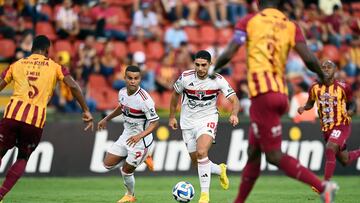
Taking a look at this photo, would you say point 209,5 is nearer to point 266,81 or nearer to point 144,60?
point 144,60

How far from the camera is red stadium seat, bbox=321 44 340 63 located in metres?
26.1

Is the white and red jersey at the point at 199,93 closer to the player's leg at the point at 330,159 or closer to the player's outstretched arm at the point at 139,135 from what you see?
the player's outstretched arm at the point at 139,135

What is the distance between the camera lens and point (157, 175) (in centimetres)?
1970

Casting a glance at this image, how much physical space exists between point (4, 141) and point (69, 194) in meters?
3.46

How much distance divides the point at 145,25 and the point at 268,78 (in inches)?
582

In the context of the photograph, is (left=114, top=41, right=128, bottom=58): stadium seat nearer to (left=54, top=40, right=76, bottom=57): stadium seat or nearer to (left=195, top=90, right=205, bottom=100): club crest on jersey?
(left=54, top=40, right=76, bottom=57): stadium seat

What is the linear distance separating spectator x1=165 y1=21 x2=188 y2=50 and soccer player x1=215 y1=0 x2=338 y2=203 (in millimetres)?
14343

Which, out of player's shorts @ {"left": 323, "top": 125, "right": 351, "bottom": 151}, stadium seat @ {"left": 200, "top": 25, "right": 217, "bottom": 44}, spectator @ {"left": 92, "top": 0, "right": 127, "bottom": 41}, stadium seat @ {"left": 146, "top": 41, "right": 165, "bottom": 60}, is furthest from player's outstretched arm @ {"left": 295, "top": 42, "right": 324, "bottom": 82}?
stadium seat @ {"left": 200, "top": 25, "right": 217, "bottom": 44}

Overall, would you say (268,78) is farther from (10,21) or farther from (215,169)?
(10,21)

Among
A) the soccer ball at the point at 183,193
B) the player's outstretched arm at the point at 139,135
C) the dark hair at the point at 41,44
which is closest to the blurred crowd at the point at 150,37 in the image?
the player's outstretched arm at the point at 139,135

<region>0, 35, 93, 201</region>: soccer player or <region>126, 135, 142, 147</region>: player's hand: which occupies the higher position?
<region>0, 35, 93, 201</region>: soccer player

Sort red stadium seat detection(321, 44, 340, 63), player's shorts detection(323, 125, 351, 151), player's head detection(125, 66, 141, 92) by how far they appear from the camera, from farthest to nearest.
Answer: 1. red stadium seat detection(321, 44, 340, 63)
2. player's shorts detection(323, 125, 351, 151)
3. player's head detection(125, 66, 141, 92)

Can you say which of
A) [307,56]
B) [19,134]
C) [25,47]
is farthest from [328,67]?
[25,47]

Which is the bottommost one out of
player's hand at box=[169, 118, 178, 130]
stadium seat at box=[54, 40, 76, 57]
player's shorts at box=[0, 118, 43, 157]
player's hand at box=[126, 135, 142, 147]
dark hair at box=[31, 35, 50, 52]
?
stadium seat at box=[54, 40, 76, 57]
